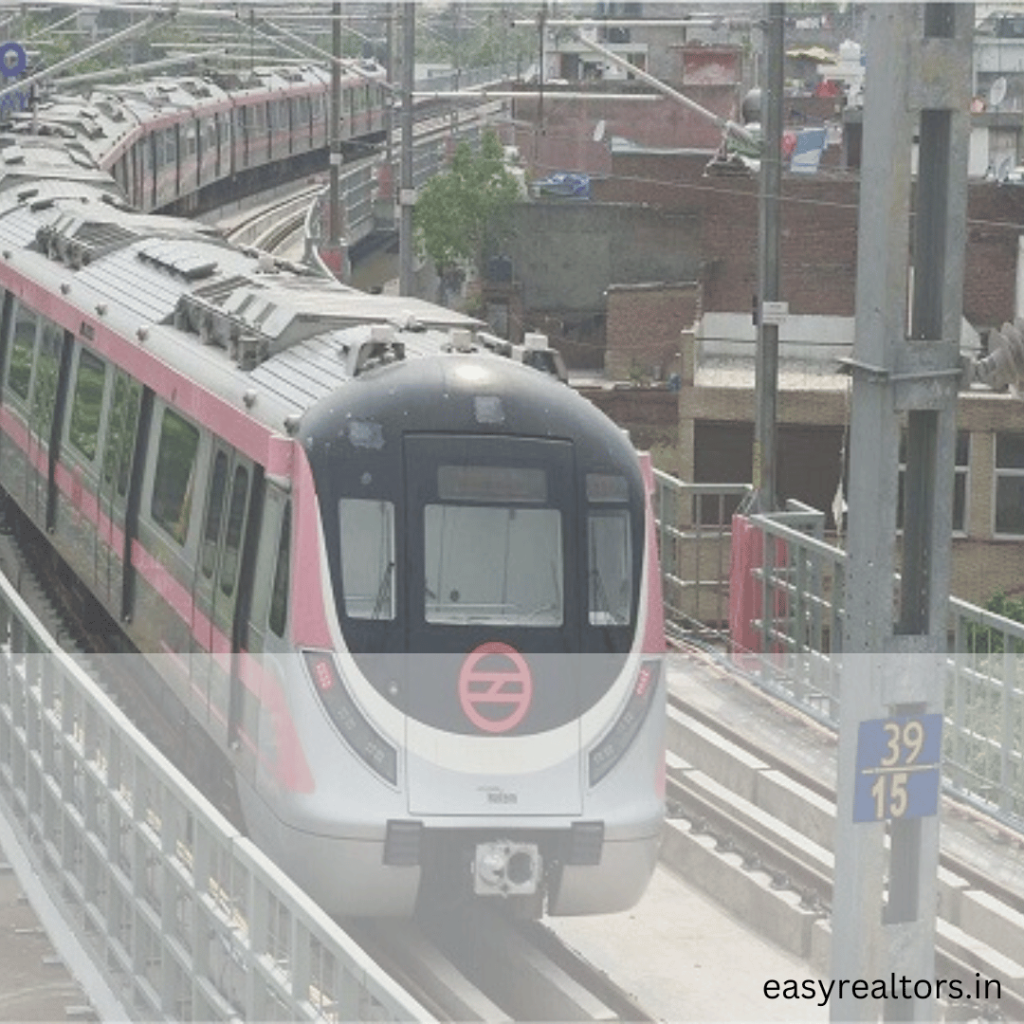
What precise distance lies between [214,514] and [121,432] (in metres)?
2.80

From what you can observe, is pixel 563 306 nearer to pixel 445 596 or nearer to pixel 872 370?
pixel 445 596

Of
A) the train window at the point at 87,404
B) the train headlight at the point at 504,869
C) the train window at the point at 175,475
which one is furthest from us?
the train window at the point at 87,404

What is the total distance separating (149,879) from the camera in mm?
11453

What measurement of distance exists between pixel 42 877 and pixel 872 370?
5.42 m

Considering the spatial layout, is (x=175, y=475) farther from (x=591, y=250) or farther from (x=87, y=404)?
(x=591, y=250)

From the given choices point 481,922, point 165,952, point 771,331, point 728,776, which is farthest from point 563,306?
point 165,952

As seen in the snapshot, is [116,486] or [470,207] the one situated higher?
[116,486]

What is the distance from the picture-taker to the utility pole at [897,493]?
8820mm

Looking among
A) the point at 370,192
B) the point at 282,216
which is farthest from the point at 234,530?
the point at 370,192

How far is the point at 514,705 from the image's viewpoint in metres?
13.1

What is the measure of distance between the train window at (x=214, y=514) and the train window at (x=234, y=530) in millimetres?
188

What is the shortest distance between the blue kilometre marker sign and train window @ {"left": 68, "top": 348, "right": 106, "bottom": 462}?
998 cm

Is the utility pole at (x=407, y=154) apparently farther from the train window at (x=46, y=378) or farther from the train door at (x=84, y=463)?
the train door at (x=84, y=463)

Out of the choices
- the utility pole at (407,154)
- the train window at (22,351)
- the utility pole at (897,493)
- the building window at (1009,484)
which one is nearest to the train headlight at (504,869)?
the utility pole at (897,493)
